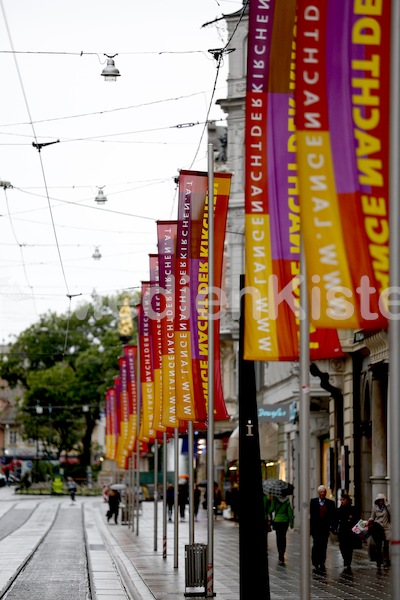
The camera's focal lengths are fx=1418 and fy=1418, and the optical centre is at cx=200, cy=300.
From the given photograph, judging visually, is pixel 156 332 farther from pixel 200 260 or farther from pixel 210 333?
pixel 210 333

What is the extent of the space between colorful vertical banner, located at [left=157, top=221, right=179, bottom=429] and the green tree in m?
77.5

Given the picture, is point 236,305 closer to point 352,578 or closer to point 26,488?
point 352,578

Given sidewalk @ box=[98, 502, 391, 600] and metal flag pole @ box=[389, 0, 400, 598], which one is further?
sidewalk @ box=[98, 502, 391, 600]

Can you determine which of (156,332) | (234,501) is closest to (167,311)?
(156,332)

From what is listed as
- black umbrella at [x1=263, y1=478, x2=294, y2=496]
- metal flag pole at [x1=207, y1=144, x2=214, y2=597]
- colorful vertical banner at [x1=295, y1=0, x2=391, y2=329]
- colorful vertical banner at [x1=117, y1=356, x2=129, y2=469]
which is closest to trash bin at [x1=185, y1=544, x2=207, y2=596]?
metal flag pole at [x1=207, y1=144, x2=214, y2=597]

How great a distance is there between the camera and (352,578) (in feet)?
89.2

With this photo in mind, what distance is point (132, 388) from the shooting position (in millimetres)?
46375

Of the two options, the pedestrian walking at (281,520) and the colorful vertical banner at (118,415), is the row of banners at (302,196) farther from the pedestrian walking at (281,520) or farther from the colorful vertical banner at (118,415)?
the colorful vertical banner at (118,415)

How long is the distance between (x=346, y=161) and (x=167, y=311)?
672 inches

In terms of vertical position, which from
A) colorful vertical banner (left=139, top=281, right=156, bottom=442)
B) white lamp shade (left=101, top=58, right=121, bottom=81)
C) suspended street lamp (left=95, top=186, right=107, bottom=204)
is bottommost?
colorful vertical banner (left=139, top=281, right=156, bottom=442)

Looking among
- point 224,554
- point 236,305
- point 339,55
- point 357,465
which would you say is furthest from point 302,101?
point 236,305

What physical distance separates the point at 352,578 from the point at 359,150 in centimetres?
1739

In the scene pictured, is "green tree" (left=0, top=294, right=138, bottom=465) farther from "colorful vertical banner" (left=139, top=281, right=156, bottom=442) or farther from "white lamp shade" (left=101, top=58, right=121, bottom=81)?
"white lamp shade" (left=101, top=58, right=121, bottom=81)

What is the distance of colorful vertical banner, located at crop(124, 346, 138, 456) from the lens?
1812 inches
